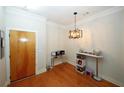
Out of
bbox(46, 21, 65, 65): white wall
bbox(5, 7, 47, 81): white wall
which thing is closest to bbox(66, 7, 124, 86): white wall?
bbox(46, 21, 65, 65): white wall

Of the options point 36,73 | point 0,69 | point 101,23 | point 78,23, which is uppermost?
point 78,23

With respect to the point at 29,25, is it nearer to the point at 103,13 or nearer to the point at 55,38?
the point at 55,38

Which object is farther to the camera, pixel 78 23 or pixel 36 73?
pixel 78 23

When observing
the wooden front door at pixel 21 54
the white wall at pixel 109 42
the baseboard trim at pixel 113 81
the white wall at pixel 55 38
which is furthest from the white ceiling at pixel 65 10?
the baseboard trim at pixel 113 81

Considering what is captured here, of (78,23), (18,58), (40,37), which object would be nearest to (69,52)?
(78,23)

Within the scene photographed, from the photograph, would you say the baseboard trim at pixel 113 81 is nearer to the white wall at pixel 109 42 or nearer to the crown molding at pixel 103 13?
the white wall at pixel 109 42

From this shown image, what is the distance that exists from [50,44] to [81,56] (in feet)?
6.02

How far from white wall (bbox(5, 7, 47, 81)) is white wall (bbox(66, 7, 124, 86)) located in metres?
2.09

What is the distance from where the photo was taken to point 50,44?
4879mm

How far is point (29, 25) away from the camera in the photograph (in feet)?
11.3

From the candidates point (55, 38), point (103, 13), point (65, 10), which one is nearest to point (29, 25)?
point (65, 10)
